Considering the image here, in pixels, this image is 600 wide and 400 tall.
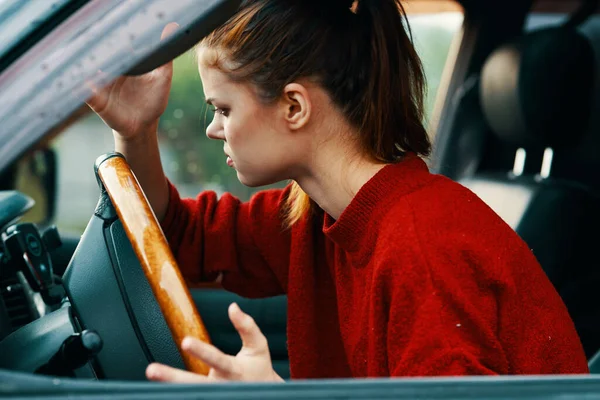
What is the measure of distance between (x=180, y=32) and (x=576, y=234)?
1.33m

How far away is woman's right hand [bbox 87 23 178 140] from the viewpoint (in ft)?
3.32

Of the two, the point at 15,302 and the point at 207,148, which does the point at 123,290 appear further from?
the point at 207,148

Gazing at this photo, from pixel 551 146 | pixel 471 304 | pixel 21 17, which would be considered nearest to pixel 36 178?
pixel 21 17

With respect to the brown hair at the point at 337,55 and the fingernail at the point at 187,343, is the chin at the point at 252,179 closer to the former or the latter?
the brown hair at the point at 337,55

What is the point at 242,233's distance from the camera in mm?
1465

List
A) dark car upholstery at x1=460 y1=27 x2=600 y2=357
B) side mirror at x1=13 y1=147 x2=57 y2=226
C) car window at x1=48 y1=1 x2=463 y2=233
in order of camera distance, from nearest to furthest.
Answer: side mirror at x1=13 y1=147 x2=57 y2=226
dark car upholstery at x1=460 y1=27 x2=600 y2=357
car window at x1=48 y1=1 x2=463 y2=233

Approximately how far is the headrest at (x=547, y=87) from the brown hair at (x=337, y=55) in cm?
85

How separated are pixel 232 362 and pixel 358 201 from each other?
43 centimetres

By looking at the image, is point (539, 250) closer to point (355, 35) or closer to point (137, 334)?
point (355, 35)

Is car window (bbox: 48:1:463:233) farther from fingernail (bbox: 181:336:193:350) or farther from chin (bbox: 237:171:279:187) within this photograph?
fingernail (bbox: 181:336:193:350)

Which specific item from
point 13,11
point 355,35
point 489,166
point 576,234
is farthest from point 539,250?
point 13,11

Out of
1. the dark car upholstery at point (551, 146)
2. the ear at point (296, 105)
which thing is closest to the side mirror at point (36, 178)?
the ear at point (296, 105)

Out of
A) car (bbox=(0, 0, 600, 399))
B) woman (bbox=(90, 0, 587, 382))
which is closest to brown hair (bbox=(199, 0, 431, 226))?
woman (bbox=(90, 0, 587, 382))

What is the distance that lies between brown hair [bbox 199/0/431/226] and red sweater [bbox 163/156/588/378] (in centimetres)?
8
